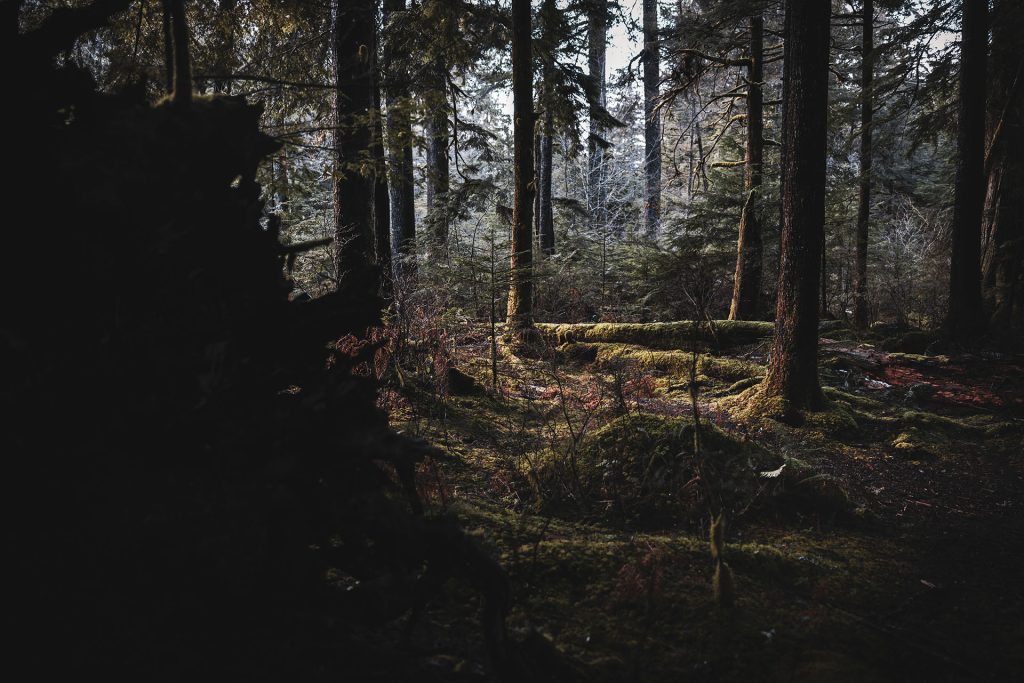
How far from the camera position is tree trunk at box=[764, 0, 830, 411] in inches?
229

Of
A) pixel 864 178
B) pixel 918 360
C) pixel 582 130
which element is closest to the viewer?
pixel 918 360

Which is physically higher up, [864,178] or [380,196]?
[864,178]

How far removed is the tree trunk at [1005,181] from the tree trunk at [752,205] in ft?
13.2

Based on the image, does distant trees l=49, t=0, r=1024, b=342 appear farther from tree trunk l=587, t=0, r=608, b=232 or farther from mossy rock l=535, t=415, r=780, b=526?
mossy rock l=535, t=415, r=780, b=526

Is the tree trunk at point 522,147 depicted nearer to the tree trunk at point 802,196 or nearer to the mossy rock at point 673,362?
the mossy rock at point 673,362

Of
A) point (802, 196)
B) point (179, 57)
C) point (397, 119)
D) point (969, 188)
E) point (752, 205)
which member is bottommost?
point (179, 57)

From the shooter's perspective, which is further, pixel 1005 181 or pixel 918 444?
pixel 1005 181

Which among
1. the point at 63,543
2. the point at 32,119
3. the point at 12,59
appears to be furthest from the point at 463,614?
the point at 12,59

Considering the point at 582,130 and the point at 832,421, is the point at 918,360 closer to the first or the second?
the point at 832,421

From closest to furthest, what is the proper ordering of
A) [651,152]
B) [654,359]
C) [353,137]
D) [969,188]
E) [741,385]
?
1. [741,385]
2. [353,137]
3. [654,359]
4. [969,188]
5. [651,152]

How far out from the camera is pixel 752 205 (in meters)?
12.0

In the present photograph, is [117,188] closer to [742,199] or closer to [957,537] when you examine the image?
[957,537]

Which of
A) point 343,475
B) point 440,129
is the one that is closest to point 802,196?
point 343,475

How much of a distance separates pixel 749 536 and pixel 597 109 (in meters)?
12.1
